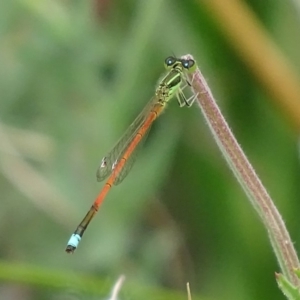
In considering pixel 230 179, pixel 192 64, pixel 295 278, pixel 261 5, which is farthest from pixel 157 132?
pixel 295 278

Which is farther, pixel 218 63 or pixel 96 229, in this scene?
pixel 218 63

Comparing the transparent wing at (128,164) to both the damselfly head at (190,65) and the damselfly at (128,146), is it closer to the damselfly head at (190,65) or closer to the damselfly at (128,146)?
the damselfly at (128,146)

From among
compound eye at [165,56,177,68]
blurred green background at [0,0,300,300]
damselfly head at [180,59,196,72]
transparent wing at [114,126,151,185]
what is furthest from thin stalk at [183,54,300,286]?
blurred green background at [0,0,300,300]

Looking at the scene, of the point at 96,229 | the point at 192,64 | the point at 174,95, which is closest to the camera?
the point at 192,64

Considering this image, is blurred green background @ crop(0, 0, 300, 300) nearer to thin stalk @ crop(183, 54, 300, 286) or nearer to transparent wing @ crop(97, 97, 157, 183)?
transparent wing @ crop(97, 97, 157, 183)

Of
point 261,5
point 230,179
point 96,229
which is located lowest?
point 96,229

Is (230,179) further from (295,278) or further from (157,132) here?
(295,278)
